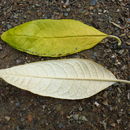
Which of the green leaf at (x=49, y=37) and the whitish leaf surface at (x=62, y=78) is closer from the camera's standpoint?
the whitish leaf surface at (x=62, y=78)

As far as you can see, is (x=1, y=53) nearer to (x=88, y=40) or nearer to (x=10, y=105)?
(x=10, y=105)

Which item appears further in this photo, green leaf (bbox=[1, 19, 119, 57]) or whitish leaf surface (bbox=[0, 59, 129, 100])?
green leaf (bbox=[1, 19, 119, 57])

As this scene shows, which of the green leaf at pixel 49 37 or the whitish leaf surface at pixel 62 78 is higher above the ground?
the green leaf at pixel 49 37

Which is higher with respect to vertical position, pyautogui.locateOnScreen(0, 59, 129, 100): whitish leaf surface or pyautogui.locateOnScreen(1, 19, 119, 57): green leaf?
pyautogui.locateOnScreen(1, 19, 119, 57): green leaf

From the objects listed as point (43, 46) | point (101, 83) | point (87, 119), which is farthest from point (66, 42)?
point (87, 119)
